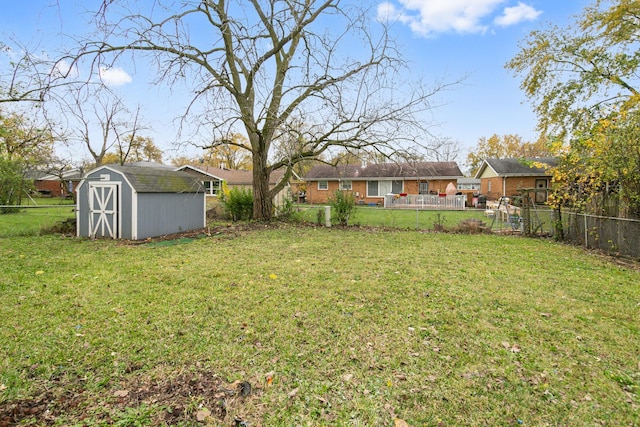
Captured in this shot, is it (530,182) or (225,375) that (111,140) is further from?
(530,182)

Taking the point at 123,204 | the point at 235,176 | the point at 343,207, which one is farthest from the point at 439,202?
the point at 123,204

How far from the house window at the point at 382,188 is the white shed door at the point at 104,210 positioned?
21258 millimetres

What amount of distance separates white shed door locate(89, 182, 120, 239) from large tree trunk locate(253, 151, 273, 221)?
200 inches

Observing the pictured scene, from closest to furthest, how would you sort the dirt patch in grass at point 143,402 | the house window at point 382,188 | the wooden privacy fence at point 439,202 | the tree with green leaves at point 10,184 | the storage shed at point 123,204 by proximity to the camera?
1. the dirt patch in grass at point 143,402
2. the storage shed at point 123,204
3. the tree with green leaves at point 10,184
4. the wooden privacy fence at point 439,202
5. the house window at point 382,188

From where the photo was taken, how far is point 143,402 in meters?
2.46

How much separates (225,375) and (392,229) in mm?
10003

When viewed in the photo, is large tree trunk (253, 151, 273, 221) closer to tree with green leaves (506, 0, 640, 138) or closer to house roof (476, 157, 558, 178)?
tree with green leaves (506, 0, 640, 138)

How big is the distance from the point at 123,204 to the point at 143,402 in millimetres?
8982

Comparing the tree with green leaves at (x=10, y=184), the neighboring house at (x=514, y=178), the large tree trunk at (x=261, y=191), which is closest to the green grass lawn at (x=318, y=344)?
the large tree trunk at (x=261, y=191)

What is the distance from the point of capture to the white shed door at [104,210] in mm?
10062

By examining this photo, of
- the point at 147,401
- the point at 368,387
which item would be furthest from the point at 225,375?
the point at 368,387

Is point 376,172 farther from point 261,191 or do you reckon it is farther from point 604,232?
point 604,232

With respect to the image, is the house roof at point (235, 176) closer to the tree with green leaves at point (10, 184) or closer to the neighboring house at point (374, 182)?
the neighboring house at point (374, 182)

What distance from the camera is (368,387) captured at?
2.66 m
